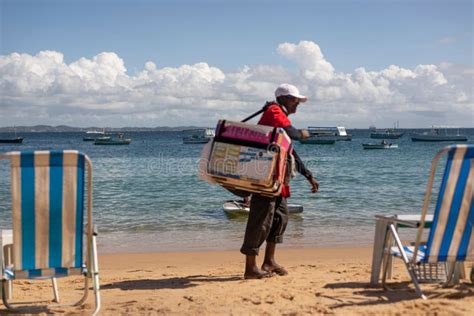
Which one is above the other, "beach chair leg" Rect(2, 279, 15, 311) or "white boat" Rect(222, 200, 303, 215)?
"beach chair leg" Rect(2, 279, 15, 311)

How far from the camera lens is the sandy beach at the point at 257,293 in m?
4.18

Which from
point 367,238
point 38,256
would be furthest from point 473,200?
point 367,238

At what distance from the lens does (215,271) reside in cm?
627

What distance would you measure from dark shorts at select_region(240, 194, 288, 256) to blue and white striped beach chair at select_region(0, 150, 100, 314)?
1.61 meters

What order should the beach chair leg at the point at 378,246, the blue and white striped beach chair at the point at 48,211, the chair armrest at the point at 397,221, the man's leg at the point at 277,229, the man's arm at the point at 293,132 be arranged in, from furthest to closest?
1. the man's leg at the point at 277,229
2. the man's arm at the point at 293,132
3. the beach chair leg at the point at 378,246
4. the chair armrest at the point at 397,221
5. the blue and white striped beach chair at the point at 48,211

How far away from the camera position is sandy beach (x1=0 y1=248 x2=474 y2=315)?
13.7ft

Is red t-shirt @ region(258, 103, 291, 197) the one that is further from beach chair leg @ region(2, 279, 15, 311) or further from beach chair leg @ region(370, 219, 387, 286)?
beach chair leg @ region(2, 279, 15, 311)

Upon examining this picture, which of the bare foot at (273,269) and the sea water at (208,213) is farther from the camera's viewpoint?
the sea water at (208,213)

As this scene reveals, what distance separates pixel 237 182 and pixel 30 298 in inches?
72.7

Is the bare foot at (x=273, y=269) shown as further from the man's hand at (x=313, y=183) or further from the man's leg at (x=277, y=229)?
the man's hand at (x=313, y=183)

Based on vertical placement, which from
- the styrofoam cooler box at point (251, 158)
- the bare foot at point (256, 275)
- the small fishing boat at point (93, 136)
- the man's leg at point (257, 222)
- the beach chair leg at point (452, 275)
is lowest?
the small fishing boat at point (93, 136)

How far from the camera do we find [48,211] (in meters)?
3.90

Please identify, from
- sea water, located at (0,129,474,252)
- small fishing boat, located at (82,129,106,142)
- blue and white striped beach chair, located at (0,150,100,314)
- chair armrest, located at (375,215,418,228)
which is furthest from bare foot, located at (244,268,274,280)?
small fishing boat, located at (82,129,106,142)

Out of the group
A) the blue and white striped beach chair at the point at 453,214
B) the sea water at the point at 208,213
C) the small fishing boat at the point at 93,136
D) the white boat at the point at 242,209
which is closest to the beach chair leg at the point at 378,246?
the blue and white striped beach chair at the point at 453,214
